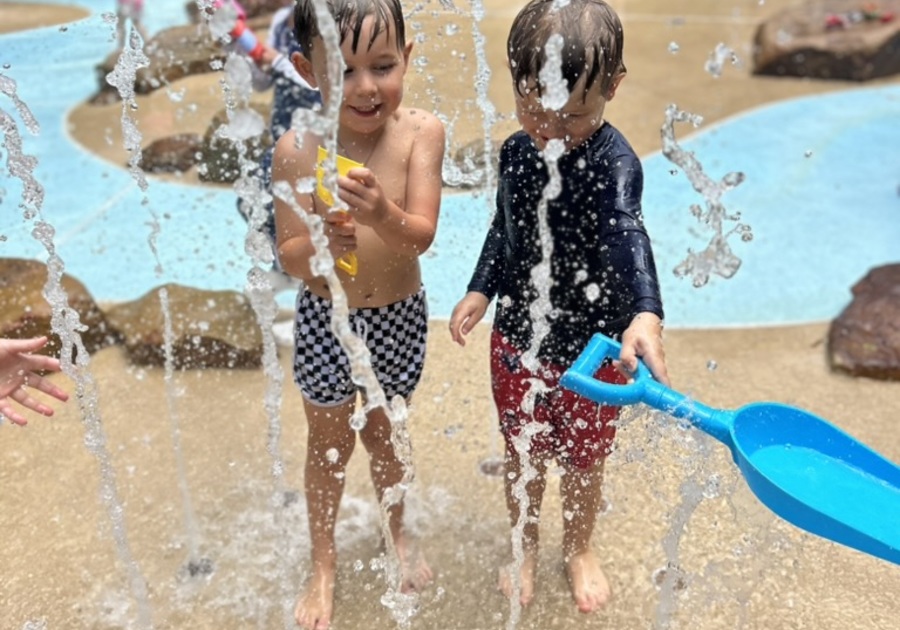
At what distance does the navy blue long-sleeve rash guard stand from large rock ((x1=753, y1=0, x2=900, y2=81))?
17.2 feet

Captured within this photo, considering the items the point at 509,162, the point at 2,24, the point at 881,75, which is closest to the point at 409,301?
the point at 509,162

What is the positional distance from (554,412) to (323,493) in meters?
0.57

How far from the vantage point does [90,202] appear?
14.6 ft

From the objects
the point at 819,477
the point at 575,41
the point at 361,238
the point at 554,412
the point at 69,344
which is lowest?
the point at 69,344

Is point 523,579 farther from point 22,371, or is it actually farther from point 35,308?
point 35,308

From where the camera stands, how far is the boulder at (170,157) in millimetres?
4551

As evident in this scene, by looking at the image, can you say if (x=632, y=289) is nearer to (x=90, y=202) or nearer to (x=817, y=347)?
(x=817, y=347)

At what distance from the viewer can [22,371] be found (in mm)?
1796

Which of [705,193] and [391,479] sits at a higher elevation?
[705,193]

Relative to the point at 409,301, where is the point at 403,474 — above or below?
below

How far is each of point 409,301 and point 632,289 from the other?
18.9 inches

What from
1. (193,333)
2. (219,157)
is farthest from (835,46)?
(193,333)

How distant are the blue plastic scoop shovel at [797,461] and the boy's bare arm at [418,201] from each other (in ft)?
1.29

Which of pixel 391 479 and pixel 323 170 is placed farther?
pixel 391 479
